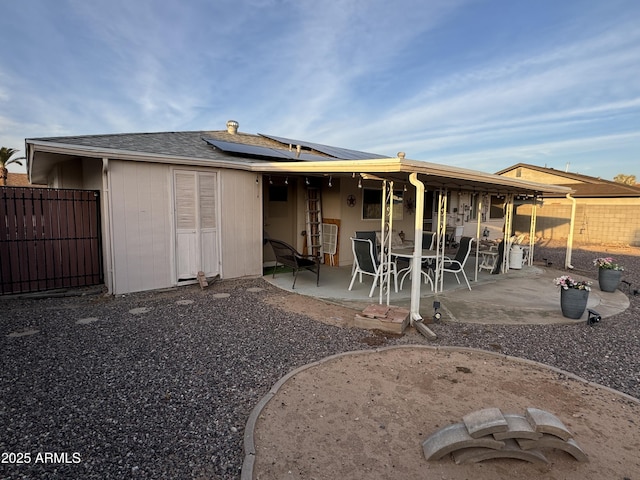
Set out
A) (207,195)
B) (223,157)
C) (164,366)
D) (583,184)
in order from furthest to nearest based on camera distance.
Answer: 1. (583,184)
2. (223,157)
3. (207,195)
4. (164,366)

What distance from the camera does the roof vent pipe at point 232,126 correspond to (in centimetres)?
1052

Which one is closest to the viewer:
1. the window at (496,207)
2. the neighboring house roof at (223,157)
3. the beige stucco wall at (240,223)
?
the neighboring house roof at (223,157)

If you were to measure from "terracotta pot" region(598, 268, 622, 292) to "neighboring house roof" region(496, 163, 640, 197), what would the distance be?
35.6 feet

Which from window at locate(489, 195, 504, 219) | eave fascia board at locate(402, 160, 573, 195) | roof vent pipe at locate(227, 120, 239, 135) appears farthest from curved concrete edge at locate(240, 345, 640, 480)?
window at locate(489, 195, 504, 219)

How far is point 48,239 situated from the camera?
629 centimetres

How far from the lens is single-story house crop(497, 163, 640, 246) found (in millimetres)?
15602

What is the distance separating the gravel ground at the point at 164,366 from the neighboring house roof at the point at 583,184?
44.1 ft

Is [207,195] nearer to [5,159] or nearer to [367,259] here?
[367,259]

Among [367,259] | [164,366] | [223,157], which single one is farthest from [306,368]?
[223,157]

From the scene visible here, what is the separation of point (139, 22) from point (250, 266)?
6269 millimetres

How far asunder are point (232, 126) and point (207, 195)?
15.3 ft

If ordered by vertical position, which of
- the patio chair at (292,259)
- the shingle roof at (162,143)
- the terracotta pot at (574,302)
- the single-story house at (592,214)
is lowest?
the terracotta pot at (574,302)

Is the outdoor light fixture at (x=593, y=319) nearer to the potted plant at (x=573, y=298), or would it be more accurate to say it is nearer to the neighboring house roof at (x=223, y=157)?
the potted plant at (x=573, y=298)

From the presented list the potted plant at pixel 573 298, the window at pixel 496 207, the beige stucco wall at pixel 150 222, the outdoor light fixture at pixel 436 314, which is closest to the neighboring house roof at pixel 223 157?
the beige stucco wall at pixel 150 222
